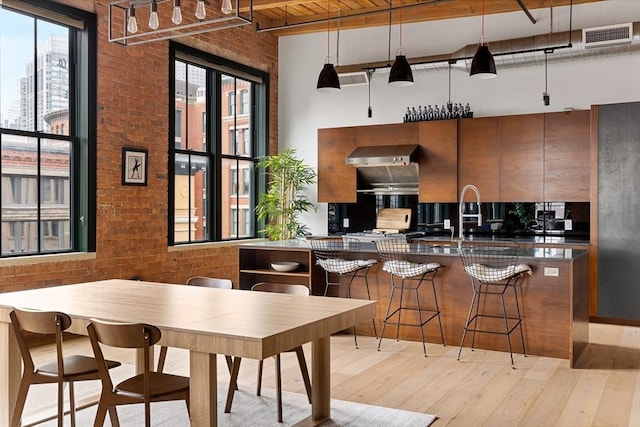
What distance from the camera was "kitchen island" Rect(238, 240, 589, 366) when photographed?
17.9 feet

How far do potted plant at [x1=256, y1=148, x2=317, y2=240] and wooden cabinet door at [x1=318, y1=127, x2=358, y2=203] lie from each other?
0.31m

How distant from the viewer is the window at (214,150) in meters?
8.20

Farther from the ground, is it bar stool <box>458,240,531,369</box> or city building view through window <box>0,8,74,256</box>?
city building view through window <box>0,8,74,256</box>

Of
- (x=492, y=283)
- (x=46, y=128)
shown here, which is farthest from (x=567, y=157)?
(x=46, y=128)

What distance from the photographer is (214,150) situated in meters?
8.80

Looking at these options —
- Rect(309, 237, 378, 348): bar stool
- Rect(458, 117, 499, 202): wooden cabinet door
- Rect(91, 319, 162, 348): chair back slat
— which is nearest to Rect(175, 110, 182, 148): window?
Rect(309, 237, 378, 348): bar stool

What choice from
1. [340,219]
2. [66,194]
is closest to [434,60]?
[340,219]

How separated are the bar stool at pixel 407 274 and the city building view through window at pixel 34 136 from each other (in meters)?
3.38

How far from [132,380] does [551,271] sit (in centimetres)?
368

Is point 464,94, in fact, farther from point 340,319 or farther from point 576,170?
point 340,319

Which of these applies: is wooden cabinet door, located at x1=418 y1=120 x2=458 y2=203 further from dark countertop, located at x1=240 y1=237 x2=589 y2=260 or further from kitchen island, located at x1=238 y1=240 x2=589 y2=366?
kitchen island, located at x1=238 y1=240 x2=589 y2=366

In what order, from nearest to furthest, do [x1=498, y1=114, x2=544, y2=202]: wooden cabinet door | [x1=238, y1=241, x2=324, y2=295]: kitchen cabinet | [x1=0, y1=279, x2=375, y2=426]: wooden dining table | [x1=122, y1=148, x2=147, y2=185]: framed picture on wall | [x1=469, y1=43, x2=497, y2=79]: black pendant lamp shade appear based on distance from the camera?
[x1=0, y1=279, x2=375, y2=426]: wooden dining table → [x1=469, y1=43, x2=497, y2=79]: black pendant lamp shade → [x1=238, y1=241, x2=324, y2=295]: kitchen cabinet → [x1=122, y1=148, x2=147, y2=185]: framed picture on wall → [x1=498, y1=114, x2=544, y2=202]: wooden cabinet door

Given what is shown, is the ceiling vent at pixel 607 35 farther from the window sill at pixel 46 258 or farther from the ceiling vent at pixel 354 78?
the window sill at pixel 46 258

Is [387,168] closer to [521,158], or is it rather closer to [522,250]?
[521,158]
